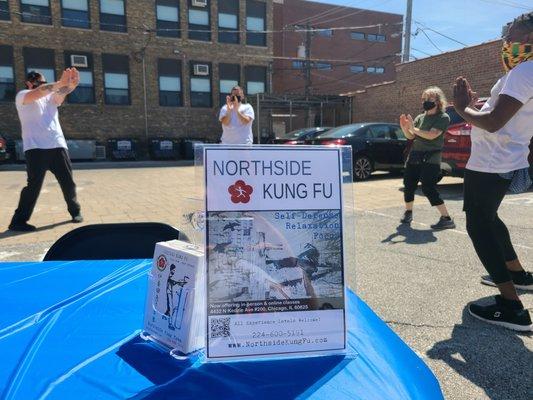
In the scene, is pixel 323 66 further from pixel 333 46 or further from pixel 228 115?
pixel 228 115

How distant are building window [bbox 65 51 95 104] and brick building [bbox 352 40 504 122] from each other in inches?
519

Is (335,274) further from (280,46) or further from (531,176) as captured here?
(280,46)

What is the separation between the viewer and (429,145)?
550cm

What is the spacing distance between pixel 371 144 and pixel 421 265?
7.00 m

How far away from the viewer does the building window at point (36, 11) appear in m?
19.9

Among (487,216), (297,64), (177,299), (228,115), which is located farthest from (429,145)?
(297,64)

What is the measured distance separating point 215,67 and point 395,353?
2407 centimetres

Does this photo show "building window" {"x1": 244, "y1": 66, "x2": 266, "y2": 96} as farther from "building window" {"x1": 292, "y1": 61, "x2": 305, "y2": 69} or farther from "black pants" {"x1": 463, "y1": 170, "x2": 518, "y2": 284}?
"black pants" {"x1": 463, "y1": 170, "x2": 518, "y2": 284}

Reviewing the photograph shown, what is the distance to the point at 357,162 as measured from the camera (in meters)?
→ 10.6

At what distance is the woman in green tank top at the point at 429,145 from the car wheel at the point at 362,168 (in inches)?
192

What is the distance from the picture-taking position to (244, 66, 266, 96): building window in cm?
2491

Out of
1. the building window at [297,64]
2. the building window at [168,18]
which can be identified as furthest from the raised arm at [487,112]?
the building window at [297,64]

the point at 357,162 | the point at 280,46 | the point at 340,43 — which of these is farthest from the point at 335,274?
the point at 340,43

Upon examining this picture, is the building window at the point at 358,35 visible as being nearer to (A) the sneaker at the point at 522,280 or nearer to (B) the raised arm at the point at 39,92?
(B) the raised arm at the point at 39,92
